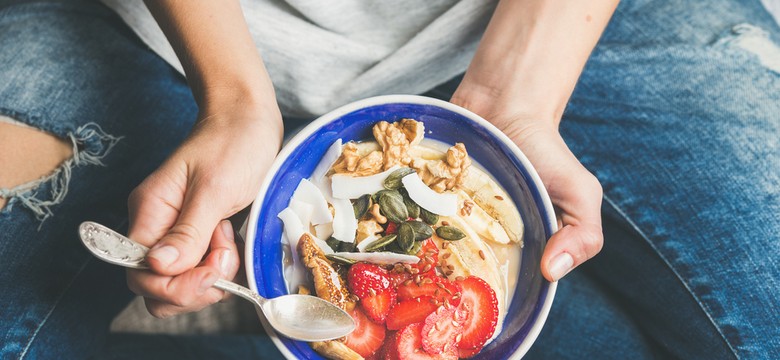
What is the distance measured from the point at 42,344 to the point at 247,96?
0.65m

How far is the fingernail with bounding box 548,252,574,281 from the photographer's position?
0.93m

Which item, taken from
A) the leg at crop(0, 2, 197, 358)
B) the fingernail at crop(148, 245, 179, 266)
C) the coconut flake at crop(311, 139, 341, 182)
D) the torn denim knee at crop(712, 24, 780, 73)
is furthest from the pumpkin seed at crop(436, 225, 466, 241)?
the torn denim knee at crop(712, 24, 780, 73)

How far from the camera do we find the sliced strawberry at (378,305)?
956 millimetres

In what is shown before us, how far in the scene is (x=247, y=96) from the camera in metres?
1.07

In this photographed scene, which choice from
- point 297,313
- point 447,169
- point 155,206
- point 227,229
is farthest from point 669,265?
point 155,206

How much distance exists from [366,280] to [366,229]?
93mm

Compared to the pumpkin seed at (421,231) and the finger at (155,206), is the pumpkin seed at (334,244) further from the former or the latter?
the finger at (155,206)

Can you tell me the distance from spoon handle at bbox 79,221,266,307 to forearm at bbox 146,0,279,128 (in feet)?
1.03

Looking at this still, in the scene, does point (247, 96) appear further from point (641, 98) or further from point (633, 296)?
point (633, 296)

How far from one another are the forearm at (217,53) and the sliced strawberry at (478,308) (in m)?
0.47

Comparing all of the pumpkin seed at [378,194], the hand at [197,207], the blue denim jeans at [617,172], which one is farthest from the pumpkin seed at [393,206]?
the blue denim jeans at [617,172]

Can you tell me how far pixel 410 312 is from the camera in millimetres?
955

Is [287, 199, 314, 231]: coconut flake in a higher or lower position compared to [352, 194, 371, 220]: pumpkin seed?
higher

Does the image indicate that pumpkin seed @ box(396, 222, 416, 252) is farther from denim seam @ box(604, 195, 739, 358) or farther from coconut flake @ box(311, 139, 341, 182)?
denim seam @ box(604, 195, 739, 358)
